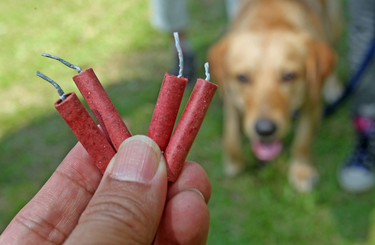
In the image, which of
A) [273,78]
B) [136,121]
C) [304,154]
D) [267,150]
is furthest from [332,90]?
[136,121]

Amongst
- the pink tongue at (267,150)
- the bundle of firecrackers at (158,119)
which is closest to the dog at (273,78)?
the pink tongue at (267,150)

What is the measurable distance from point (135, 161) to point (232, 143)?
1.84 metres

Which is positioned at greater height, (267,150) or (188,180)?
(188,180)

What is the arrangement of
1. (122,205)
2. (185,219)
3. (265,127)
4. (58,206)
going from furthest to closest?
(265,127) → (58,206) → (185,219) → (122,205)

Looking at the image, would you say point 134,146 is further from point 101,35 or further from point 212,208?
point 101,35

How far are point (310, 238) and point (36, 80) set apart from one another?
306cm


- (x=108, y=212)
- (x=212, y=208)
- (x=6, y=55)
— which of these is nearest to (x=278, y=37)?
(x=212, y=208)

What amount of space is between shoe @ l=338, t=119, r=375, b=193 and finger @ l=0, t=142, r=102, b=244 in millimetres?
1985

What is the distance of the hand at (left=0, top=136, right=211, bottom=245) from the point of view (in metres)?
0.79

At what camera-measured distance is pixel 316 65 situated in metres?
2.28

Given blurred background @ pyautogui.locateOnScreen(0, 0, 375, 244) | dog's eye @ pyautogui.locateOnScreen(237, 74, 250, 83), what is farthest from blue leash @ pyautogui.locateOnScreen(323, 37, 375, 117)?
dog's eye @ pyautogui.locateOnScreen(237, 74, 250, 83)

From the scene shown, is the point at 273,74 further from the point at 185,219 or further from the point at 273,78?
the point at 185,219

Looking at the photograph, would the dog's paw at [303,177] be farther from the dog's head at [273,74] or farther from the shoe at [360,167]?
the dog's head at [273,74]

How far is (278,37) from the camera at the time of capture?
2.25 m
